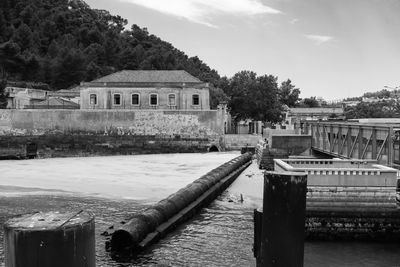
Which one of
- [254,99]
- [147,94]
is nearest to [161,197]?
[147,94]

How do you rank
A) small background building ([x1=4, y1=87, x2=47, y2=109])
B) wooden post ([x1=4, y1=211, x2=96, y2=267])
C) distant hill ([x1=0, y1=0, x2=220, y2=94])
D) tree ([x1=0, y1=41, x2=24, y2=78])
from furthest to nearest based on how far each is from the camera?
distant hill ([x1=0, y1=0, x2=220, y2=94]), tree ([x1=0, y1=41, x2=24, y2=78]), small background building ([x1=4, y1=87, x2=47, y2=109]), wooden post ([x1=4, y1=211, x2=96, y2=267])

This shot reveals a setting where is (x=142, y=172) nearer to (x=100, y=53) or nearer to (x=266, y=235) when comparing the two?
(x=266, y=235)

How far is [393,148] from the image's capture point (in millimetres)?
14078

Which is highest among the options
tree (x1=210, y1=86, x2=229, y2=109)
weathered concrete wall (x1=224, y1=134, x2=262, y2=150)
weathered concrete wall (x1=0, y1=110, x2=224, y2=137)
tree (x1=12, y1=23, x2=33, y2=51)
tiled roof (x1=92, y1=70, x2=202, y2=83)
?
tree (x1=12, y1=23, x2=33, y2=51)

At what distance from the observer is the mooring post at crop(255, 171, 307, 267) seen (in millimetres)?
4422

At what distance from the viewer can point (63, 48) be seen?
8162 cm

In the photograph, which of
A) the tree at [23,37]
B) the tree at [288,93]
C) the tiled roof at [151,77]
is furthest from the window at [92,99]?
the tree at [288,93]

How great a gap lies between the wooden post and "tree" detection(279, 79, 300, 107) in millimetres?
95149

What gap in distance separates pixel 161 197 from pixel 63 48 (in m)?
69.9

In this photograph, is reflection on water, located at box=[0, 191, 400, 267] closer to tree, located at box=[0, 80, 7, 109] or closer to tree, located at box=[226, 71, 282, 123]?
tree, located at box=[0, 80, 7, 109]

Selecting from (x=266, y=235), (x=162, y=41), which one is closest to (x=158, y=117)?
(x=266, y=235)

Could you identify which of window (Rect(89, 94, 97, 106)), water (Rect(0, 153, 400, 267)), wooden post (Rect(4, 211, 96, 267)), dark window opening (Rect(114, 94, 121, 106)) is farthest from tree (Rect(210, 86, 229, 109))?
wooden post (Rect(4, 211, 96, 267))

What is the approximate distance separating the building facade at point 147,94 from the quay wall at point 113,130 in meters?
5.39

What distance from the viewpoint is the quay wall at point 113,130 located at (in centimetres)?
4575
